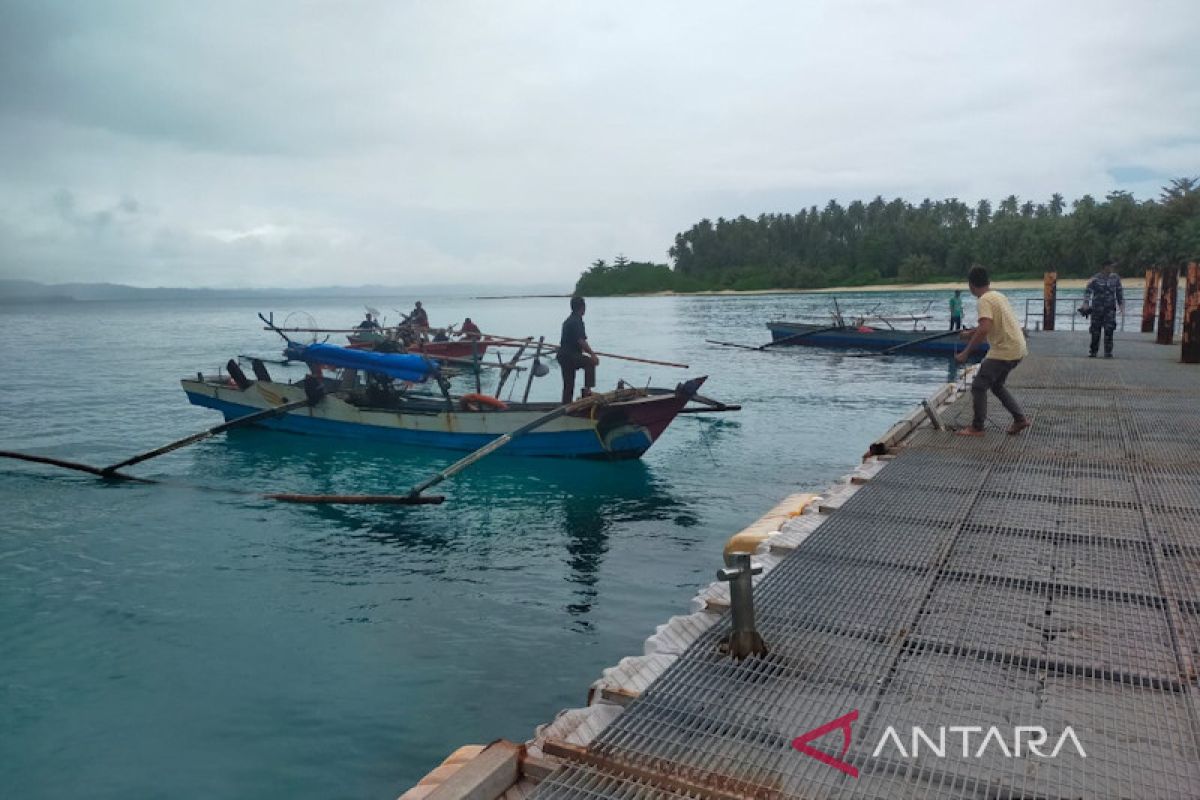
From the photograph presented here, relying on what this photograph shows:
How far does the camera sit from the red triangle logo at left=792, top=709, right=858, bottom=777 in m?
3.18

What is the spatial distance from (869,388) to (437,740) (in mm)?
22511

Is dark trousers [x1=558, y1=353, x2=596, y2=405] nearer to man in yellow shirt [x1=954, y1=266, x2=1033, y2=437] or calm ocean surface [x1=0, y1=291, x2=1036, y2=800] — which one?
calm ocean surface [x1=0, y1=291, x2=1036, y2=800]

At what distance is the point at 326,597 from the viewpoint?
9.27m

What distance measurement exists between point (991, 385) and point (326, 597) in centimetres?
848

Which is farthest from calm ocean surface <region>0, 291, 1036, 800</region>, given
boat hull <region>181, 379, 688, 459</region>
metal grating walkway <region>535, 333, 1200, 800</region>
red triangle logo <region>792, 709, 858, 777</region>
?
red triangle logo <region>792, 709, 858, 777</region>

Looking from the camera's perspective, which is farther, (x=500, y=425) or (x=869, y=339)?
(x=869, y=339)

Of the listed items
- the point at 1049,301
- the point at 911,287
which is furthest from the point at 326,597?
the point at 911,287

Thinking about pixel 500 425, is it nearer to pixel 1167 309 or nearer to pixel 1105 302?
pixel 1105 302

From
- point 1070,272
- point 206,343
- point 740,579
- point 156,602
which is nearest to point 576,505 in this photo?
point 156,602

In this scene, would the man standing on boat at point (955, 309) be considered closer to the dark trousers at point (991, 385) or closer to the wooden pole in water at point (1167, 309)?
the wooden pole in water at point (1167, 309)

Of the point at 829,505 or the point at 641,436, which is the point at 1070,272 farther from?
the point at 829,505

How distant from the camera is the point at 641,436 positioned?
14.9 meters

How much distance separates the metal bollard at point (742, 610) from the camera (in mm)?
3961

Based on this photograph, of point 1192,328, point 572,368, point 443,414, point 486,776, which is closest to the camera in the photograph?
point 486,776
